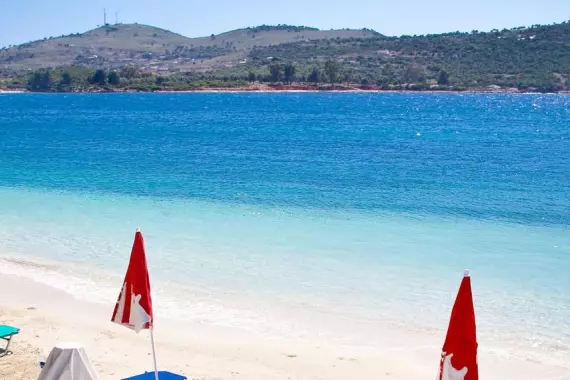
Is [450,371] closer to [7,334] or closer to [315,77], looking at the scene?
[7,334]

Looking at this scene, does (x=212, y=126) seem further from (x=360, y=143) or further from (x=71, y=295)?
(x=71, y=295)

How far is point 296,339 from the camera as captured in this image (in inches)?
518

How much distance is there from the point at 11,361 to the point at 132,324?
335cm

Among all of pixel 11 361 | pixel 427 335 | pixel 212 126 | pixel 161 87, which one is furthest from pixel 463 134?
pixel 161 87

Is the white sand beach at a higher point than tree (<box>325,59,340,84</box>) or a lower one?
lower

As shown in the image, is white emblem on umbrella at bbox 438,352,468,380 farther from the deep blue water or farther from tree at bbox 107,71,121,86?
tree at bbox 107,71,121,86

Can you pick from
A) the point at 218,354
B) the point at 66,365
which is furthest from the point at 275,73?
the point at 66,365

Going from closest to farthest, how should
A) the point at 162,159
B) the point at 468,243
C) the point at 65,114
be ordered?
the point at 468,243 < the point at 162,159 < the point at 65,114

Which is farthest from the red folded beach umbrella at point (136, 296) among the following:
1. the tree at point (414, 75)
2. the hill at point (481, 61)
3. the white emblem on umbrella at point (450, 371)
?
the tree at point (414, 75)

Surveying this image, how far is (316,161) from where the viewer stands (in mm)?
39156

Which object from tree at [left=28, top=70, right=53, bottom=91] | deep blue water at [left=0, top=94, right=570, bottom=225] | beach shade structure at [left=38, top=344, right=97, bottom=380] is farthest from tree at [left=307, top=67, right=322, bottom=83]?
beach shade structure at [left=38, top=344, right=97, bottom=380]

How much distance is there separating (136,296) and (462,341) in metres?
4.12

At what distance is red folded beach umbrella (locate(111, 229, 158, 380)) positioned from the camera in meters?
8.98

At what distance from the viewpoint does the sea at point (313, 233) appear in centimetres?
1446
